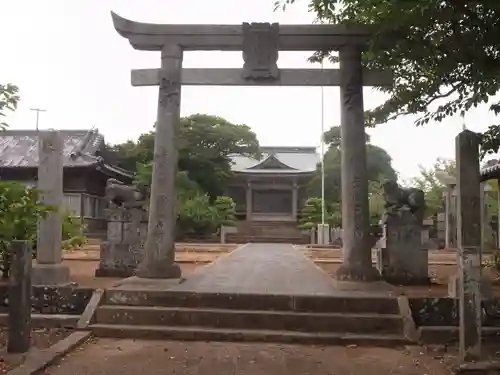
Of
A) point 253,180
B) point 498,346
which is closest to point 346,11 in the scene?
point 498,346

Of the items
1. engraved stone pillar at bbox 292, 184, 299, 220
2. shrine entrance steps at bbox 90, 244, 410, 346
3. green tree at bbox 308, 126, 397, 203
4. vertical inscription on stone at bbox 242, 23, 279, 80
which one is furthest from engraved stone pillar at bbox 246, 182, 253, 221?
shrine entrance steps at bbox 90, 244, 410, 346

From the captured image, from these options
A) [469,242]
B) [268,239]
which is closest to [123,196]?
[469,242]

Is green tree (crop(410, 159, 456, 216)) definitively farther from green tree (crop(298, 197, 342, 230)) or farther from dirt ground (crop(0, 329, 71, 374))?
dirt ground (crop(0, 329, 71, 374))

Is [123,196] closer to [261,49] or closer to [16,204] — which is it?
[261,49]

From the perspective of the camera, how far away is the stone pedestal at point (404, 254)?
10703mm

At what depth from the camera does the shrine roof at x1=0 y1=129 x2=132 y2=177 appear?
110ft

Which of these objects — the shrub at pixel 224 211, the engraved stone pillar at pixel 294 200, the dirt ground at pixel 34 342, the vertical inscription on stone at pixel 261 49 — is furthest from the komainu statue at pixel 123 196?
the engraved stone pillar at pixel 294 200

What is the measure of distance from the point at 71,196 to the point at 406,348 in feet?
96.4

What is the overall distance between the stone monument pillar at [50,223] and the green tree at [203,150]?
30591mm

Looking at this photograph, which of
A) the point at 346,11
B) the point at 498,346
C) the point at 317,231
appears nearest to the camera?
the point at 498,346

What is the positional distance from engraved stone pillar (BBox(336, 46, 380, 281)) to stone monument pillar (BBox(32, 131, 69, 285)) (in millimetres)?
4925

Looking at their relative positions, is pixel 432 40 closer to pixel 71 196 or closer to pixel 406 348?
pixel 406 348

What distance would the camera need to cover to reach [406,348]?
694 cm

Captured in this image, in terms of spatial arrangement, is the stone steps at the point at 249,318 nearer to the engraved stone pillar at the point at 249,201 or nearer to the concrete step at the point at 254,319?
the concrete step at the point at 254,319
